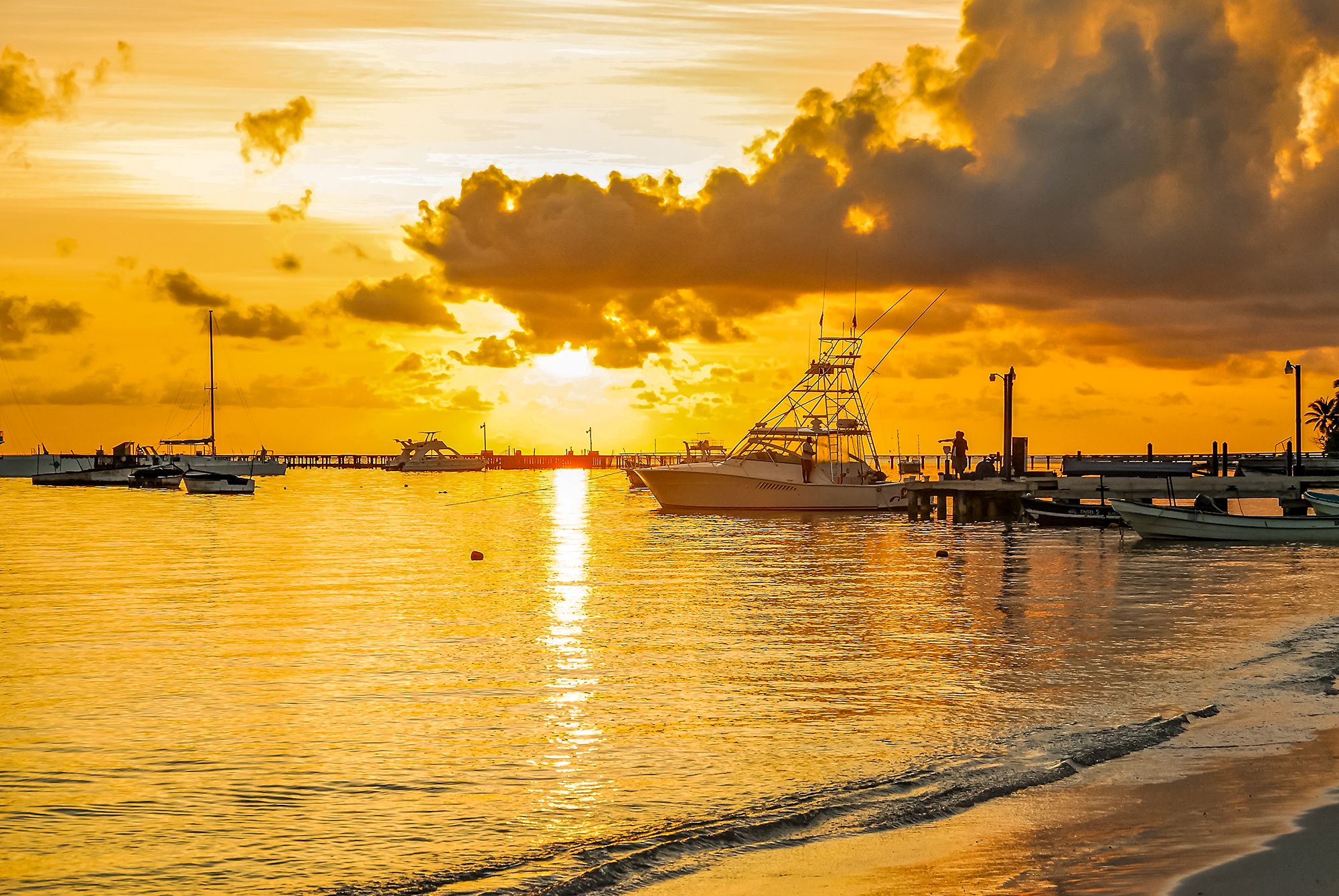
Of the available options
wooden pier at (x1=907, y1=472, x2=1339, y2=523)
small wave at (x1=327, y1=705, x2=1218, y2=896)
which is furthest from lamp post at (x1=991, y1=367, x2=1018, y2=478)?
small wave at (x1=327, y1=705, x2=1218, y2=896)

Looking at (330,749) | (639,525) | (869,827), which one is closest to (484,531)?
(639,525)

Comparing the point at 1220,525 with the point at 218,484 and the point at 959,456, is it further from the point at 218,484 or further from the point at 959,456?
the point at 218,484

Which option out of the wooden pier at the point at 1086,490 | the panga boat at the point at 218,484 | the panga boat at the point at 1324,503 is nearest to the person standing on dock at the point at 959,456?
the wooden pier at the point at 1086,490

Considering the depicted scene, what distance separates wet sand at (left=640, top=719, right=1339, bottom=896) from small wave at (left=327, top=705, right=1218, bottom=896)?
1.06ft

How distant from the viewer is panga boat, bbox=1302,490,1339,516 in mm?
51969

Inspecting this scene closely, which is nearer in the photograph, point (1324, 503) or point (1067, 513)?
point (1324, 503)

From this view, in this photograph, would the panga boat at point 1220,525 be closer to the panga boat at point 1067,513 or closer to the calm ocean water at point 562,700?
the calm ocean water at point 562,700

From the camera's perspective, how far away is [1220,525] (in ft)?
160

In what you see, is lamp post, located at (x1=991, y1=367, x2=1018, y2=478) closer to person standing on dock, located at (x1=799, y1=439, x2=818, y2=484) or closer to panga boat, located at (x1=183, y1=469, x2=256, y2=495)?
person standing on dock, located at (x1=799, y1=439, x2=818, y2=484)

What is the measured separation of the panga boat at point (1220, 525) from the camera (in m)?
48.0

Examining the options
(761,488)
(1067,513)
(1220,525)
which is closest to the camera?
(1220,525)

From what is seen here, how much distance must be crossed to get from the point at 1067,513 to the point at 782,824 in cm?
5076

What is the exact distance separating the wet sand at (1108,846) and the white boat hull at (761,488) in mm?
59852

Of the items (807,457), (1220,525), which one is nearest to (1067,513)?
(1220,525)
